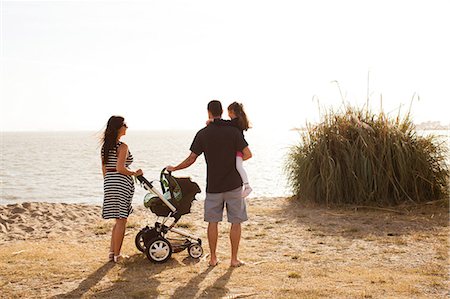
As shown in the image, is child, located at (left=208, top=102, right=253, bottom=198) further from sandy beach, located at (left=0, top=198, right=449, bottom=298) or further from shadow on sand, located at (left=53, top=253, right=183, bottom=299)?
shadow on sand, located at (left=53, top=253, right=183, bottom=299)

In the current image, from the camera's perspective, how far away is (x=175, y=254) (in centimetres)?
672

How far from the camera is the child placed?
19.1 ft

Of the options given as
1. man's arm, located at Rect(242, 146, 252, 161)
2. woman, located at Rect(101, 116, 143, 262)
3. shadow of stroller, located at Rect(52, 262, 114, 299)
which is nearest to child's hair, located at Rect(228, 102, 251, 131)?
man's arm, located at Rect(242, 146, 252, 161)

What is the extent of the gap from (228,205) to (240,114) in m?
1.01

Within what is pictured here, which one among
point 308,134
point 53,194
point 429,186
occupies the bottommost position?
point 53,194

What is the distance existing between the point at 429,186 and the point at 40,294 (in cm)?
788

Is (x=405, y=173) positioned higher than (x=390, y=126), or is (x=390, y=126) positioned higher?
(x=390, y=126)

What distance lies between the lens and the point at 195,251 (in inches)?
255

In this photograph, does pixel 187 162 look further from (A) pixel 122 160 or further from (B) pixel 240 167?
(A) pixel 122 160

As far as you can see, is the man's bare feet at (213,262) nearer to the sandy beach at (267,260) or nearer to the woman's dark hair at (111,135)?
the sandy beach at (267,260)

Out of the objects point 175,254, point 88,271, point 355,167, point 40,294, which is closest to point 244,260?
point 175,254

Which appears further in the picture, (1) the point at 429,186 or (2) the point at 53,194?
(2) the point at 53,194

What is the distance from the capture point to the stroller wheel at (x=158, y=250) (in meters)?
6.15

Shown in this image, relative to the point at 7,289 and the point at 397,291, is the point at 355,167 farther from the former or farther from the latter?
the point at 7,289
